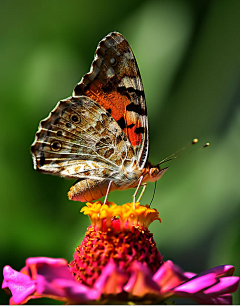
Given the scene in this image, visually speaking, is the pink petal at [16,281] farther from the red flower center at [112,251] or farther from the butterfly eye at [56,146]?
the butterfly eye at [56,146]

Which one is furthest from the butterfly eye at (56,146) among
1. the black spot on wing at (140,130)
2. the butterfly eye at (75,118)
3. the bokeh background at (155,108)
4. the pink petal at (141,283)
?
the pink petal at (141,283)

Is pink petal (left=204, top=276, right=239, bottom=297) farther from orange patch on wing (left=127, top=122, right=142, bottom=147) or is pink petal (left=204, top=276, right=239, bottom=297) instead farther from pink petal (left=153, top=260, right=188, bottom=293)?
orange patch on wing (left=127, top=122, right=142, bottom=147)

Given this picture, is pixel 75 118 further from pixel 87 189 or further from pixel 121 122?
pixel 87 189

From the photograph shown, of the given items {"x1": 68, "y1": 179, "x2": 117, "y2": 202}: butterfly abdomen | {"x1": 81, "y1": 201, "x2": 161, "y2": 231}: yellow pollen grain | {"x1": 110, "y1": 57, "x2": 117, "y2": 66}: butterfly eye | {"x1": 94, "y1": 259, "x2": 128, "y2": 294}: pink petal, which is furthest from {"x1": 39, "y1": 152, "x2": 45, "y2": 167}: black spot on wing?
{"x1": 94, "y1": 259, "x2": 128, "y2": 294}: pink petal

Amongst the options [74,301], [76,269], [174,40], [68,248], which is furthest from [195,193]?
[74,301]

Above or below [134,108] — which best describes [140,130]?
below

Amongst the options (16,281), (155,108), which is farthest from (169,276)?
(155,108)
